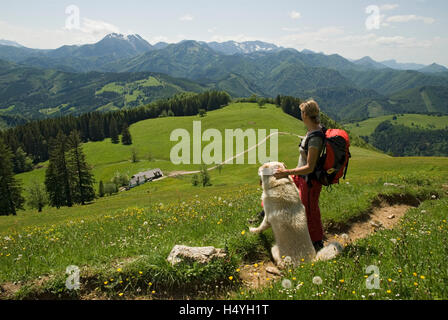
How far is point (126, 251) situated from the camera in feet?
22.6

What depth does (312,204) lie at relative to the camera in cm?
650

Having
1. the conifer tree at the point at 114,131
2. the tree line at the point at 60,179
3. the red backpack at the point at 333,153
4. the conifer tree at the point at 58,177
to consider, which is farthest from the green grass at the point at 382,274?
the conifer tree at the point at 114,131

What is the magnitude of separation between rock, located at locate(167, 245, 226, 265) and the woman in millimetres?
2273

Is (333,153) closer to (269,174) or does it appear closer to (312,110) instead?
(312,110)

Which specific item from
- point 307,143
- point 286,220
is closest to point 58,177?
point 286,220

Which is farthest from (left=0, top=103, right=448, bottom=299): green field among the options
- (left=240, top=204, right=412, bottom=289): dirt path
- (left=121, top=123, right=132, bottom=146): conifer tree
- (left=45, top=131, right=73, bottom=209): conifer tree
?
(left=121, top=123, right=132, bottom=146): conifer tree

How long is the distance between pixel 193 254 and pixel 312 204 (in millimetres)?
3086

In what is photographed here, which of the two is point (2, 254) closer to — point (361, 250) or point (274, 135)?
point (361, 250)

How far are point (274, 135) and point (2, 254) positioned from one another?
110169 mm

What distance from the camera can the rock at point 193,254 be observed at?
5.77 metres

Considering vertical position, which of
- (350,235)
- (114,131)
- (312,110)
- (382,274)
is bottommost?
(114,131)

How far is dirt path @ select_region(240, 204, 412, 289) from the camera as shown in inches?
237

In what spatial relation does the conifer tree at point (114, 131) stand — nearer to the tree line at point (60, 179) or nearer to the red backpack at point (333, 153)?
the tree line at point (60, 179)
